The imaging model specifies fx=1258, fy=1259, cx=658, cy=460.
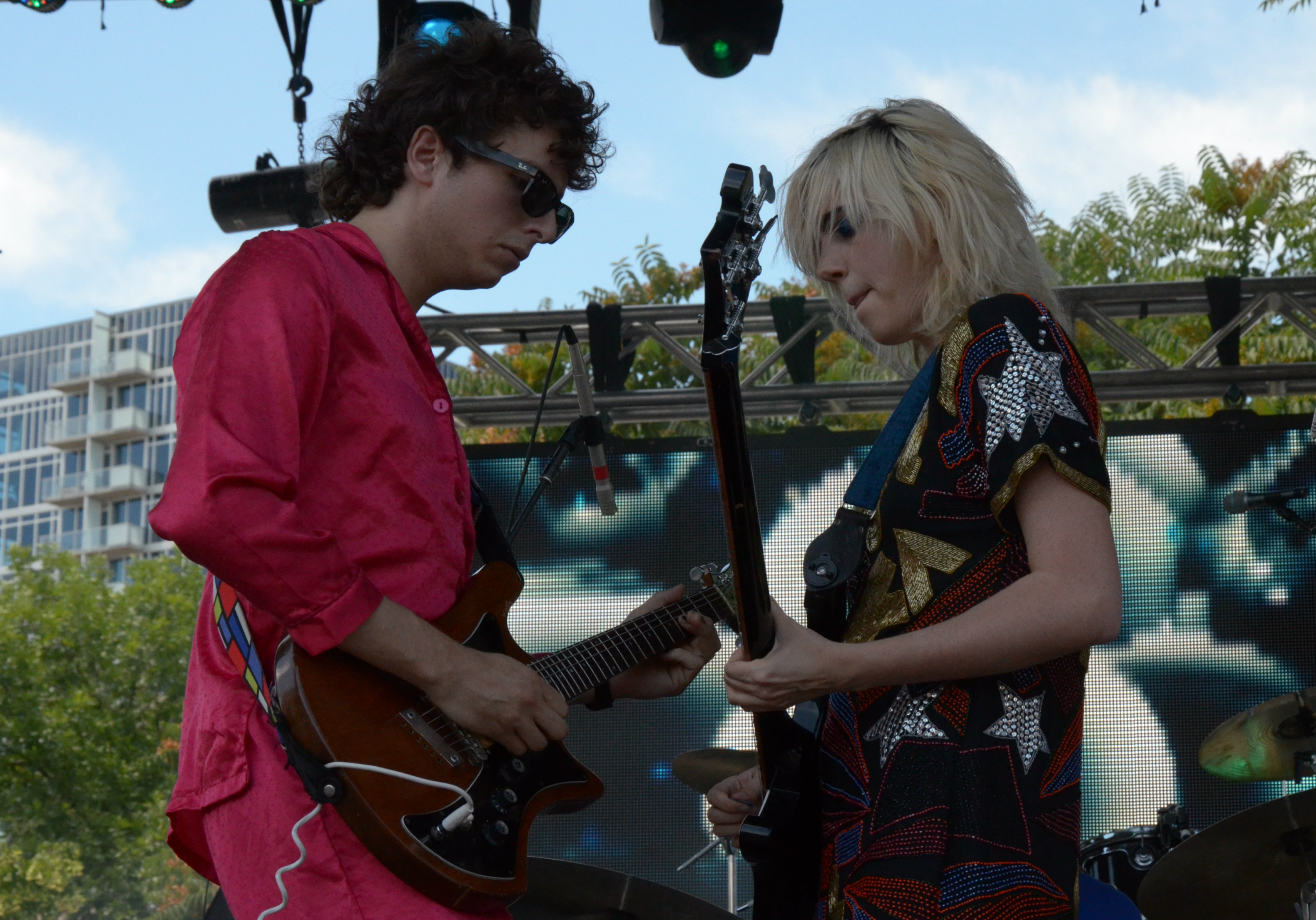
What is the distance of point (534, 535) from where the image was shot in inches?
230

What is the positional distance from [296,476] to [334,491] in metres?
0.11

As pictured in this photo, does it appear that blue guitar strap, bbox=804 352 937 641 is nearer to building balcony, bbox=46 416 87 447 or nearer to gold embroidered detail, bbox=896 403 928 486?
gold embroidered detail, bbox=896 403 928 486

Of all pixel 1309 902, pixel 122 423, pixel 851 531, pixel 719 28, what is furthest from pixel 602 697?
pixel 122 423

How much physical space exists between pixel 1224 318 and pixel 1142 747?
6.42 feet

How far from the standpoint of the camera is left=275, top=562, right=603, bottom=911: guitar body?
5.45 feet

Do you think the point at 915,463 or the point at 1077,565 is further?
the point at 915,463

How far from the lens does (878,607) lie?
1.74 metres

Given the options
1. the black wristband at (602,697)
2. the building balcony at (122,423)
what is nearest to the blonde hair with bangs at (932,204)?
the black wristband at (602,697)

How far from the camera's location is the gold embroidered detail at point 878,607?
1.69 m

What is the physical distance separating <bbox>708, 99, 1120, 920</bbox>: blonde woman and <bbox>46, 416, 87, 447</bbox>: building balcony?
65.8 metres

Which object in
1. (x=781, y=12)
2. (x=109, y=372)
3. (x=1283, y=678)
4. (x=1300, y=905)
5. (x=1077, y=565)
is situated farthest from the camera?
(x=109, y=372)

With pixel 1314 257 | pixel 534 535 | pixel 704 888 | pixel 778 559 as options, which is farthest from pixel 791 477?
pixel 1314 257

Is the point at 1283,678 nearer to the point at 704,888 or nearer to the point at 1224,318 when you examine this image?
the point at 1224,318

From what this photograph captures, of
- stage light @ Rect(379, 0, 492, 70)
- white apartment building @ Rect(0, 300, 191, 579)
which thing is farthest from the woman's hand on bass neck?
white apartment building @ Rect(0, 300, 191, 579)
